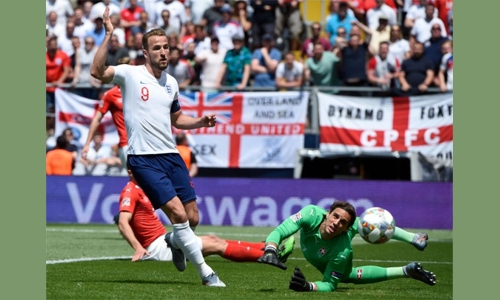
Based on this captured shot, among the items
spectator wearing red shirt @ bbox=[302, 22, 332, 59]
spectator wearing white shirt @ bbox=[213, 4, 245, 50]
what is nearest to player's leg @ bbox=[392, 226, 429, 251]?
spectator wearing red shirt @ bbox=[302, 22, 332, 59]

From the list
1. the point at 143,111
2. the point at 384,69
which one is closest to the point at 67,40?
the point at 384,69

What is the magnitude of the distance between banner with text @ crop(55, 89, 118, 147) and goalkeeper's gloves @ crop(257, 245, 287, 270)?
12811mm

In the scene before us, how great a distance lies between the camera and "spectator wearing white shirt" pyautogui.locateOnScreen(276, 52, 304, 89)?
22266 mm

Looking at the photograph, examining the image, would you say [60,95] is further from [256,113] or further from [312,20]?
[312,20]

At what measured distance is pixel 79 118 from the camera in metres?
22.5

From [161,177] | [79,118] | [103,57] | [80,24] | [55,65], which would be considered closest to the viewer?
[103,57]

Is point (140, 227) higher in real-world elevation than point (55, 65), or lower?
lower

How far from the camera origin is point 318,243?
10.7 metres

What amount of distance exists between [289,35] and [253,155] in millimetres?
3813

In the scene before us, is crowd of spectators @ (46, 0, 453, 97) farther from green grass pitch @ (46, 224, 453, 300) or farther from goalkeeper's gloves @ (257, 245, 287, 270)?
goalkeeper's gloves @ (257, 245, 287, 270)

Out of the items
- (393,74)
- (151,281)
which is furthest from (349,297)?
(393,74)

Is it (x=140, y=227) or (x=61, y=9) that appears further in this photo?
(x=61, y=9)

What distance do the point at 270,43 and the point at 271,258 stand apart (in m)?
13.7

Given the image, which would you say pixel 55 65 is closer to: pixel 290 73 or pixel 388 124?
pixel 290 73
